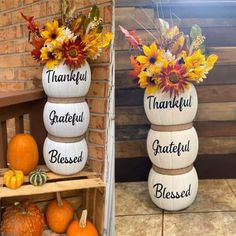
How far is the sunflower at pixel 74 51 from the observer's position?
132cm

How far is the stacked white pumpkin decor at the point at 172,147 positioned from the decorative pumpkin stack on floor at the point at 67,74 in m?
0.35

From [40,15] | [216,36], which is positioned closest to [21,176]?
[40,15]

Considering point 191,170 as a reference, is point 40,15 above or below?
above

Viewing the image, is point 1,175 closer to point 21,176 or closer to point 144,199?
point 21,176

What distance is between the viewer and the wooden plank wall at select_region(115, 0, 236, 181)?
174cm

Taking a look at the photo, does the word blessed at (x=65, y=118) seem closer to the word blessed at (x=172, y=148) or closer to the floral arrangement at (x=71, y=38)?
the floral arrangement at (x=71, y=38)

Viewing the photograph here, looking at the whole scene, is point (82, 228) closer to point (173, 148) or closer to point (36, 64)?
point (173, 148)

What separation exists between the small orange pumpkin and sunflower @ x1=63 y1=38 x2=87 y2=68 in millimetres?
770

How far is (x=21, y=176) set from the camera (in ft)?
4.85

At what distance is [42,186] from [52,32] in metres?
0.74

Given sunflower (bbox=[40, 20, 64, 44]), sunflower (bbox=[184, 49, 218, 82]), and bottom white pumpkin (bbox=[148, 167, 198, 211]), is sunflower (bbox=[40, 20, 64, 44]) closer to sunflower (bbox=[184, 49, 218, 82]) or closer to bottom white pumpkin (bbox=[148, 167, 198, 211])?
sunflower (bbox=[184, 49, 218, 82])

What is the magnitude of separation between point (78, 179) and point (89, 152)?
0.18m

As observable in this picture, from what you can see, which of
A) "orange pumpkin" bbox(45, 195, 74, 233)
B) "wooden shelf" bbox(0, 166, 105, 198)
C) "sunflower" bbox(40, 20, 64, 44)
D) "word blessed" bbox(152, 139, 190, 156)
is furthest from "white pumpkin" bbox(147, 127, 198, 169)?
"sunflower" bbox(40, 20, 64, 44)

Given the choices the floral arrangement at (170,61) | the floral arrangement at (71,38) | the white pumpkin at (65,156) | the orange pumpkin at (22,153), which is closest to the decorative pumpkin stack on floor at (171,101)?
the floral arrangement at (170,61)
